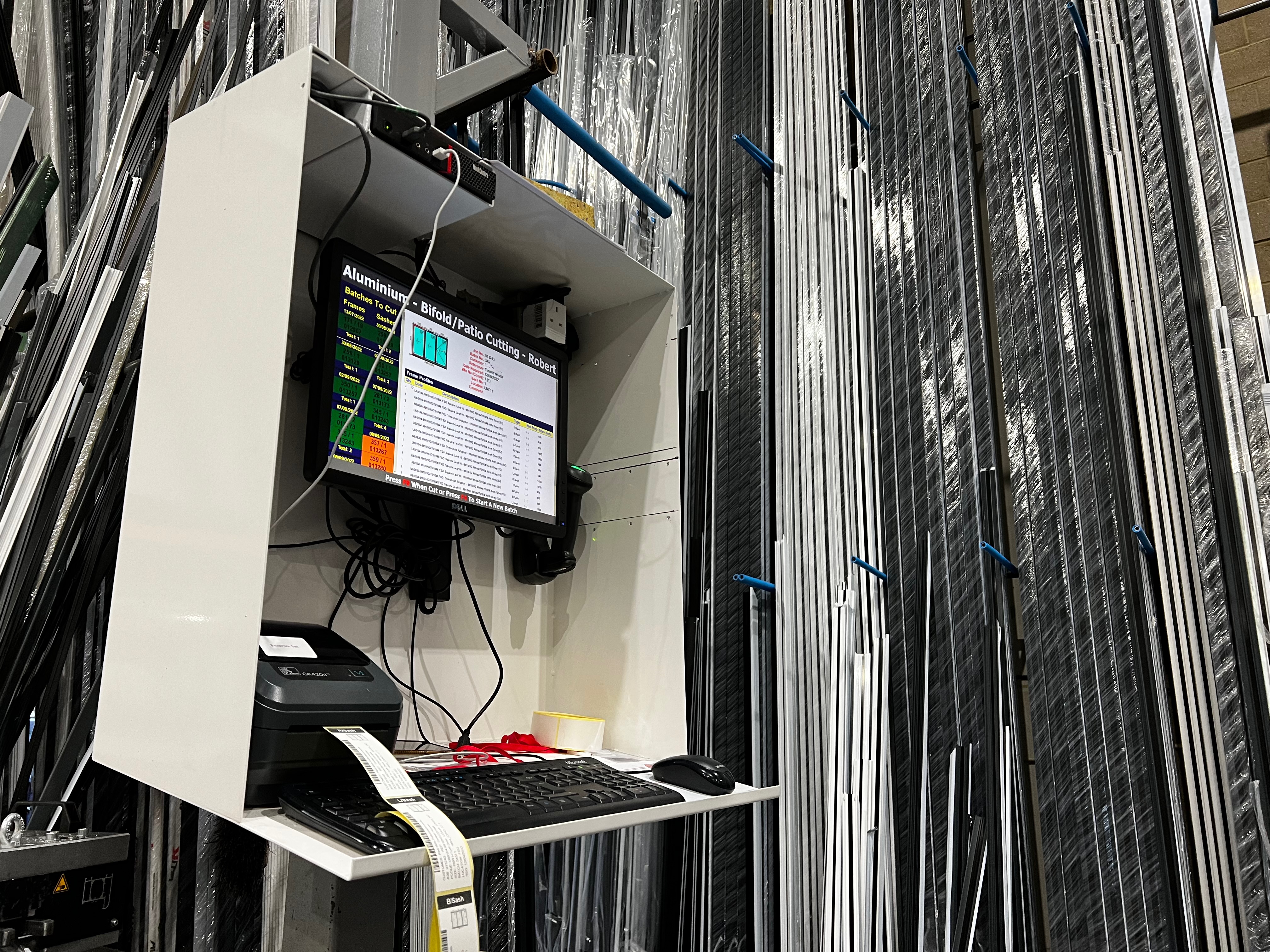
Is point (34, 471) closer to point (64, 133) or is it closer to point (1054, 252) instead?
point (64, 133)

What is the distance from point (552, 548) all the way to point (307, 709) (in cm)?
82

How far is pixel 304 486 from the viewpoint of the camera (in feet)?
4.58

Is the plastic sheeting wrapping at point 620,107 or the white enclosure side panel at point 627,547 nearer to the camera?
the white enclosure side panel at point 627,547

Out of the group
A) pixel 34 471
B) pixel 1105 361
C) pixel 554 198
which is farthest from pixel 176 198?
pixel 1105 361

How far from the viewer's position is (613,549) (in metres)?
1.70

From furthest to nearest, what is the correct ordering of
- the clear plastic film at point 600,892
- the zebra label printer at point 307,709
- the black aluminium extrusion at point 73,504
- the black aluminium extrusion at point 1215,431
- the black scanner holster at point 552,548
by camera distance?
the clear plastic film at point 600,892 < the black scanner holster at point 552,548 < the black aluminium extrusion at point 1215,431 < the black aluminium extrusion at point 73,504 < the zebra label printer at point 307,709

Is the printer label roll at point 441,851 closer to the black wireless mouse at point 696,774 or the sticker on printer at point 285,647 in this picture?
the sticker on printer at point 285,647

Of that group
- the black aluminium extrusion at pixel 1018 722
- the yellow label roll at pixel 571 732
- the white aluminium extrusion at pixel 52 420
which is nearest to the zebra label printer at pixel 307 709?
the white aluminium extrusion at pixel 52 420

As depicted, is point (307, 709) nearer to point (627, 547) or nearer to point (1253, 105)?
point (627, 547)

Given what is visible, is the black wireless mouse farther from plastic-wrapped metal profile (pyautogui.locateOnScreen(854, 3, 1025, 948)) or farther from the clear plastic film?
plastic-wrapped metal profile (pyautogui.locateOnScreen(854, 3, 1025, 948))

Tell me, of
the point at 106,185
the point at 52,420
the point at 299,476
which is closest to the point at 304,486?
the point at 299,476

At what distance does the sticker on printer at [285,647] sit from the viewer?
1.01 metres

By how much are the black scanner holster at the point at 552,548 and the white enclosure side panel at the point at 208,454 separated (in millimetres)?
716

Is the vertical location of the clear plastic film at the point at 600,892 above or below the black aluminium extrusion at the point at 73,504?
below
